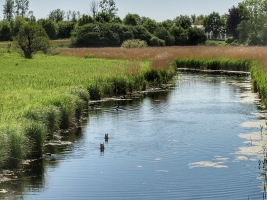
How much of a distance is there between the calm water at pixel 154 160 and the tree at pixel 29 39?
30.1m

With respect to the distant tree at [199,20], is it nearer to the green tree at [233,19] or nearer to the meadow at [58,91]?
the green tree at [233,19]

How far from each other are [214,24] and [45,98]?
119m

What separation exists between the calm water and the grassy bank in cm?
65

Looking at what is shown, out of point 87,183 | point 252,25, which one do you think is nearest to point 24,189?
point 87,183

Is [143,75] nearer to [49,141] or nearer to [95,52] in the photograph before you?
[49,141]

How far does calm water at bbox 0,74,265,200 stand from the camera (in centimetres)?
1302

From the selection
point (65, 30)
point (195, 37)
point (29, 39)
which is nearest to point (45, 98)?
point (29, 39)

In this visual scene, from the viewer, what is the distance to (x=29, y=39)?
53844mm

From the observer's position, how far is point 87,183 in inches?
538

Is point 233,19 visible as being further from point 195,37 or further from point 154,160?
point 154,160

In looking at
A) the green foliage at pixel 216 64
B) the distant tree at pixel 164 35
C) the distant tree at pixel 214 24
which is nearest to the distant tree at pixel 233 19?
the distant tree at pixel 214 24

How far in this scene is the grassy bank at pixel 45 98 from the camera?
1491cm

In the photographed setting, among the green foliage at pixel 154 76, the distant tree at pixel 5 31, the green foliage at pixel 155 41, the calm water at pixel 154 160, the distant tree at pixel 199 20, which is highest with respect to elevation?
the distant tree at pixel 199 20

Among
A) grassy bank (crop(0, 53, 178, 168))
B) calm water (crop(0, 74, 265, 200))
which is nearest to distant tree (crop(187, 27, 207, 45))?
grassy bank (crop(0, 53, 178, 168))
